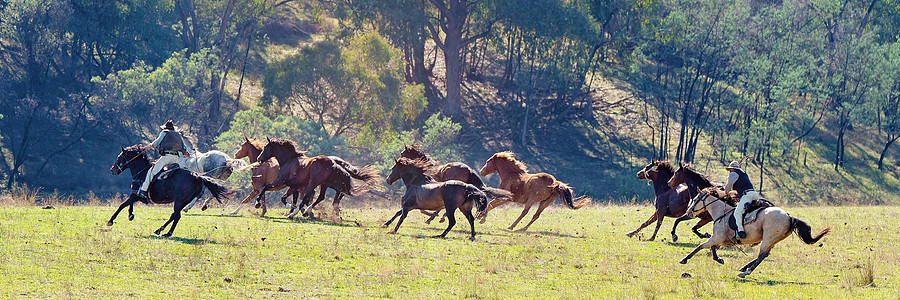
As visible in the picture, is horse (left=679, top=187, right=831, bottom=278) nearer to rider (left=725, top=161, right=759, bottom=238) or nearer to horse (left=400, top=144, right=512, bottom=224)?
rider (left=725, top=161, right=759, bottom=238)

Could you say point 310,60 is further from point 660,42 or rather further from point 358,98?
point 660,42

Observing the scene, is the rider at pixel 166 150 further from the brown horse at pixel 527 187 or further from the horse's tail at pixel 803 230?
the horse's tail at pixel 803 230

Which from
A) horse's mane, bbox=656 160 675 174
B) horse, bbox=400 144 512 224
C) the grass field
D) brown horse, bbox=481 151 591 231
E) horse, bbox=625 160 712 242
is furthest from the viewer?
brown horse, bbox=481 151 591 231

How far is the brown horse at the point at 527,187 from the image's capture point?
2181cm

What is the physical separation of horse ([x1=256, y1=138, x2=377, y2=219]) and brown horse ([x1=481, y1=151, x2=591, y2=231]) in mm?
3252

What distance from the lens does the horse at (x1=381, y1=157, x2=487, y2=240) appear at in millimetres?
18625

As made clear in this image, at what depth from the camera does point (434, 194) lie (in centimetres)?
1884

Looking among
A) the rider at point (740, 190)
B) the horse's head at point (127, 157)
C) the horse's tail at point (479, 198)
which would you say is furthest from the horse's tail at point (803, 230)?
the horse's head at point (127, 157)

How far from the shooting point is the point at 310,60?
50.1 meters

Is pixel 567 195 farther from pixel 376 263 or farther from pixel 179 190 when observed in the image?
pixel 179 190

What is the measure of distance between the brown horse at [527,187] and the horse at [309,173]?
3252 mm

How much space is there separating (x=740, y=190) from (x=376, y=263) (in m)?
6.28

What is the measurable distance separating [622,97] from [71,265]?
167 ft

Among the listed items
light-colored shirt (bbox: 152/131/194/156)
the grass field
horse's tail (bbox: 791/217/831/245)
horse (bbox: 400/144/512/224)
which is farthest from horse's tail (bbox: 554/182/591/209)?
light-colored shirt (bbox: 152/131/194/156)
